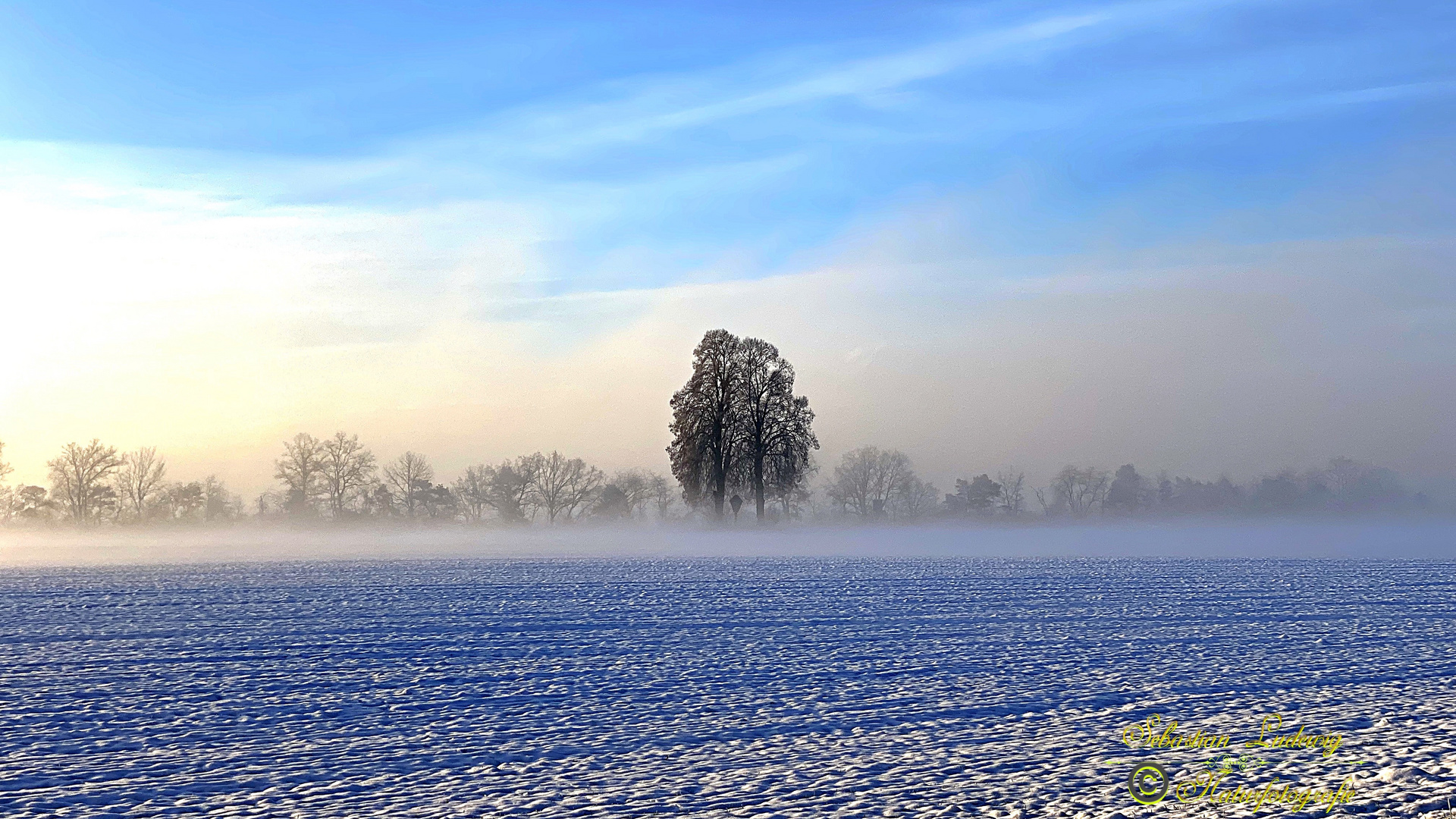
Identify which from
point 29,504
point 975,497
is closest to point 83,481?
point 29,504

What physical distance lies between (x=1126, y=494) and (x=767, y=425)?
252 ft

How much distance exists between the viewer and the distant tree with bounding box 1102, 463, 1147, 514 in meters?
133

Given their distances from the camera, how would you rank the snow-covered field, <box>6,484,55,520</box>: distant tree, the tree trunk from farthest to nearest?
<box>6,484,55,520</box>: distant tree
the tree trunk
the snow-covered field

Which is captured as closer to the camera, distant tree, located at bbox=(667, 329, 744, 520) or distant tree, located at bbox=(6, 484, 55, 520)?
distant tree, located at bbox=(667, 329, 744, 520)

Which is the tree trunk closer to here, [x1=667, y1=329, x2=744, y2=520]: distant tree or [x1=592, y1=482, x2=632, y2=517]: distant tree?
[x1=667, y1=329, x2=744, y2=520]: distant tree

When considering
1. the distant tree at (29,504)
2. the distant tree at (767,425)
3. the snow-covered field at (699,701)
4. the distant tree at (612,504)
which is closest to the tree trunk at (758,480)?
the distant tree at (767,425)

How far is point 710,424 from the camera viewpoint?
75.1 metres

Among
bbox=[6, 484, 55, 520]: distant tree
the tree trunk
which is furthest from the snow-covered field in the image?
bbox=[6, 484, 55, 520]: distant tree

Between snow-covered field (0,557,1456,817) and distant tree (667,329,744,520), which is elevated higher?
distant tree (667,329,744,520)

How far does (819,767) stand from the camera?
373 inches

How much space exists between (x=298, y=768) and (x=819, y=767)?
173 inches

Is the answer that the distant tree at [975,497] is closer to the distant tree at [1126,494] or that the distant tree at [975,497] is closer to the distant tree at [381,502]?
the distant tree at [1126,494]

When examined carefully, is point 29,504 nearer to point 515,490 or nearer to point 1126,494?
point 515,490

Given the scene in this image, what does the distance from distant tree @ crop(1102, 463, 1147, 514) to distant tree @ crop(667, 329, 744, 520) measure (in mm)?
70720
